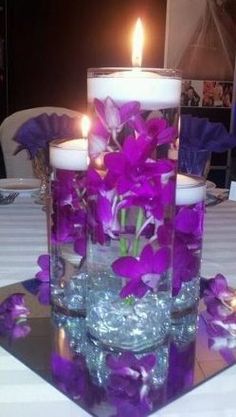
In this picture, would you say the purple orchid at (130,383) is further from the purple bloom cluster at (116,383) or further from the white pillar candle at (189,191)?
the white pillar candle at (189,191)

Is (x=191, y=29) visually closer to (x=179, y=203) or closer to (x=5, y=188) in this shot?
(x=5, y=188)

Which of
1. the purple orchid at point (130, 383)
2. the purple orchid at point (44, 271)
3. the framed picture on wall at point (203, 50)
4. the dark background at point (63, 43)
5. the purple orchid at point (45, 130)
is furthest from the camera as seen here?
the framed picture on wall at point (203, 50)

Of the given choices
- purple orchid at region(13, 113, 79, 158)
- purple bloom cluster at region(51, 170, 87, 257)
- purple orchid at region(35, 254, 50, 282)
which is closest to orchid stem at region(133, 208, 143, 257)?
purple bloom cluster at region(51, 170, 87, 257)

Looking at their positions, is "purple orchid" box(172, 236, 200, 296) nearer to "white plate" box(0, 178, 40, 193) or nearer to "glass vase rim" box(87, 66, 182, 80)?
"glass vase rim" box(87, 66, 182, 80)

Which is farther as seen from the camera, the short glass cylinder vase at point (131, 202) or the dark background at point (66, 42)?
the dark background at point (66, 42)

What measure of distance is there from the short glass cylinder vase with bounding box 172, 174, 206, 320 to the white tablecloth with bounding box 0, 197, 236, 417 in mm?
107

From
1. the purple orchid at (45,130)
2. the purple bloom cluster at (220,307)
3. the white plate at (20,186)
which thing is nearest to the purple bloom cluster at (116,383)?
the purple bloom cluster at (220,307)

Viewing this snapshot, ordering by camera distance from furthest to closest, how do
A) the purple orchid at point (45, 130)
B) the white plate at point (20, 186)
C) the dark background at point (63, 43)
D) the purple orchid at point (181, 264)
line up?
the dark background at point (63, 43)
the white plate at point (20, 186)
the purple orchid at point (45, 130)
the purple orchid at point (181, 264)

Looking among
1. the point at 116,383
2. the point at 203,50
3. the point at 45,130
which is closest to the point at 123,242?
the point at 116,383

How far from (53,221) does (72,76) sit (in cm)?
273

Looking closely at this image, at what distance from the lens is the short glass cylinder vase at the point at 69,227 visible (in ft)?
1.92

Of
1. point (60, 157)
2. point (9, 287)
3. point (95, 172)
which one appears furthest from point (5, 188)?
point (95, 172)

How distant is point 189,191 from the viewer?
Answer: 57 centimetres

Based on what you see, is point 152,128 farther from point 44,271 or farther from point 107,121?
point 44,271
